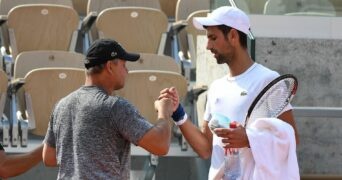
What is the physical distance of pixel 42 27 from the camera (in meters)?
8.45

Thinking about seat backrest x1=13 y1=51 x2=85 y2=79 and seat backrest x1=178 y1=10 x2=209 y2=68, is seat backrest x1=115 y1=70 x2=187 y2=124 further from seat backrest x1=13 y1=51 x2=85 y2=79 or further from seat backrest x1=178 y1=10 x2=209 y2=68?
seat backrest x1=178 y1=10 x2=209 y2=68

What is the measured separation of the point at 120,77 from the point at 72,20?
4.34 m

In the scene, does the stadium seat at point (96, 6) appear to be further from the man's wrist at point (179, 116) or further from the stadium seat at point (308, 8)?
the man's wrist at point (179, 116)

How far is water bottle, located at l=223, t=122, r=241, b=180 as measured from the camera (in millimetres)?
4391

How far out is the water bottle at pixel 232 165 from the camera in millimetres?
4391

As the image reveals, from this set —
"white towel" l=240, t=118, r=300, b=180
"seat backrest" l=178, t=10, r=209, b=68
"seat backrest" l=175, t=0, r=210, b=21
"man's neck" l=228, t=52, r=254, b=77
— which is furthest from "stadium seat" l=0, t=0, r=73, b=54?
"white towel" l=240, t=118, r=300, b=180

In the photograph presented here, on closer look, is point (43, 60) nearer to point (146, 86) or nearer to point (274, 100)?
point (146, 86)

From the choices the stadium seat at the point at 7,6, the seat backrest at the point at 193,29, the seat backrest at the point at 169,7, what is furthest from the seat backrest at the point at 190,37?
the seat backrest at the point at 169,7

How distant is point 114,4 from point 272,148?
18.2 ft

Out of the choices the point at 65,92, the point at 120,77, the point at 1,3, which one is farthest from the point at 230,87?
the point at 1,3

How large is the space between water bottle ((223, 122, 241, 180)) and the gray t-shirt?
1.55 ft

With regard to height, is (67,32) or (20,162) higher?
(20,162)

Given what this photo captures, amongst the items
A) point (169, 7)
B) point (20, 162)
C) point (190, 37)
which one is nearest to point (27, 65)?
point (190, 37)

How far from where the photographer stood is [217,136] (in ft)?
14.3
